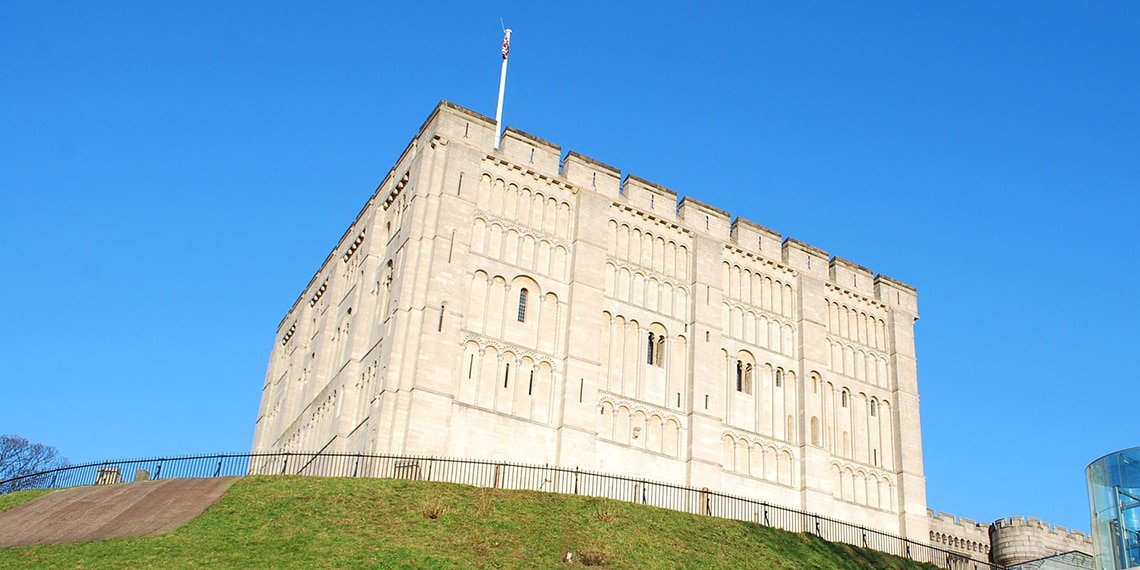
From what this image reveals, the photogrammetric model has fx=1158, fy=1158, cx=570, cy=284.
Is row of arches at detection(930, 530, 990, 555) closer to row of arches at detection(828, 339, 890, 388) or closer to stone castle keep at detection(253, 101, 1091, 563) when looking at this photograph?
stone castle keep at detection(253, 101, 1091, 563)

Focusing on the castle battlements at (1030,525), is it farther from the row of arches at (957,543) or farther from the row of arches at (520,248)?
the row of arches at (520,248)

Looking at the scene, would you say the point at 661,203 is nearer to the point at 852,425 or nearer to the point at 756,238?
the point at 756,238

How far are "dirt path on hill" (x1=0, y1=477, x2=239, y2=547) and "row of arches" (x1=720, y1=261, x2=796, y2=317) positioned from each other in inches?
935

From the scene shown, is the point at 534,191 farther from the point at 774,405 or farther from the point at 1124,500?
the point at 1124,500

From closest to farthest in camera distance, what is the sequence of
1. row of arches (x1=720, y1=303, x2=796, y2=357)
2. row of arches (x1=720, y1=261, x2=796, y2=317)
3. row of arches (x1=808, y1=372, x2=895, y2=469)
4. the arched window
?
1. the arched window
2. row of arches (x1=720, y1=303, x2=796, y2=357)
3. row of arches (x1=808, y1=372, x2=895, y2=469)
4. row of arches (x1=720, y1=261, x2=796, y2=317)

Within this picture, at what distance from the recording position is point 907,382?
51.9m

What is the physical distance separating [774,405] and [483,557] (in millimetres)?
22827

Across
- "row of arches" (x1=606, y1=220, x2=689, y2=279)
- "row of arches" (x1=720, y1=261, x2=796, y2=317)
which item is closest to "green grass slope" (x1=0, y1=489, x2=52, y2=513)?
"row of arches" (x1=606, y1=220, x2=689, y2=279)

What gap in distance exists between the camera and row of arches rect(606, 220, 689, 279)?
4653cm

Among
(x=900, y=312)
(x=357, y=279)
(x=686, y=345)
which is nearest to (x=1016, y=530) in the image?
(x=900, y=312)

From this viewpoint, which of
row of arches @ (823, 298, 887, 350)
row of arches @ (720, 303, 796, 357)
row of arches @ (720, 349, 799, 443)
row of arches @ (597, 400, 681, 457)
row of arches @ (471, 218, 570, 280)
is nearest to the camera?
row of arches @ (597, 400, 681, 457)

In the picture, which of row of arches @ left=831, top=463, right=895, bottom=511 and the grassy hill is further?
row of arches @ left=831, top=463, right=895, bottom=511

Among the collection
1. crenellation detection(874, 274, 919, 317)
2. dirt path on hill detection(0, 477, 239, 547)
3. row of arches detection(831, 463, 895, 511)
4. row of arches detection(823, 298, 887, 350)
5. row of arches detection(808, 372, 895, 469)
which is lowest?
dirt path on hill detection(0, 477, 239, 547)

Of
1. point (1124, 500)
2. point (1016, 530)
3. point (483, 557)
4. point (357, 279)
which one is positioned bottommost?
point (483, 557)
